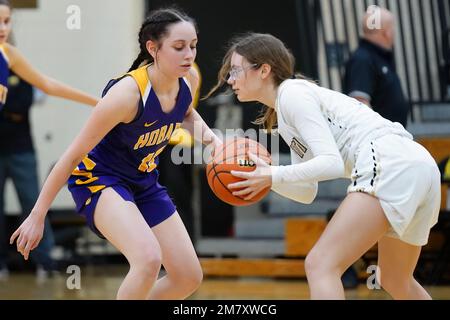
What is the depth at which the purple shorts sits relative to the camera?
4906mm

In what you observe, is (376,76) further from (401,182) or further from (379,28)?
(401,182)

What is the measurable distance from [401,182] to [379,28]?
401cm


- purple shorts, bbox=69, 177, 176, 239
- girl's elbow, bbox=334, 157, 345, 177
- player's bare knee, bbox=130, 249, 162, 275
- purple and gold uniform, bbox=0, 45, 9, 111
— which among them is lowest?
player's bare knee, bbox=130, 249, 162, 275

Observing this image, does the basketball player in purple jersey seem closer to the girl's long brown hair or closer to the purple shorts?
the purple shorts

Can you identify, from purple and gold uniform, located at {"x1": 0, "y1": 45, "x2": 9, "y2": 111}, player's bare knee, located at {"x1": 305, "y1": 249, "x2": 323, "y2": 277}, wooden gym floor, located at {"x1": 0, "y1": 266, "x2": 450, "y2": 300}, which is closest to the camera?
player's bare knee, located at {"x1": 305, "y1": 249, "x2": 323, "y2": 277}

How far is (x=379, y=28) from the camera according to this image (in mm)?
8109

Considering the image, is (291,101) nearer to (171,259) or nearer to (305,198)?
(305,198)

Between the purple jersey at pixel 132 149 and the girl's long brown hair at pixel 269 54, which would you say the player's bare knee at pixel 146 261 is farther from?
the girl's long brown hair at pixel 269 54

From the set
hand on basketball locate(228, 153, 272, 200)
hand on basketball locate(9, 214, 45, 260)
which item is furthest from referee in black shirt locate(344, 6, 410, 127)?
hand on basketball locate(9, 214, 45, 260)

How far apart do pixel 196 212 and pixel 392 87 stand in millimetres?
3327

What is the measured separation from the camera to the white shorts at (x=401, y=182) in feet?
14.2

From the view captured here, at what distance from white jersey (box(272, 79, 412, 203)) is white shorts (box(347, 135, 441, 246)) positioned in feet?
0.26

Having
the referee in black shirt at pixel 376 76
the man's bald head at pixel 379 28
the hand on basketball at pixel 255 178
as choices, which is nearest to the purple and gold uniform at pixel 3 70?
the hand on basketball at pixel 255 178

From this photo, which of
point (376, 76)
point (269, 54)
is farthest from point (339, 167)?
point (376, 76)
